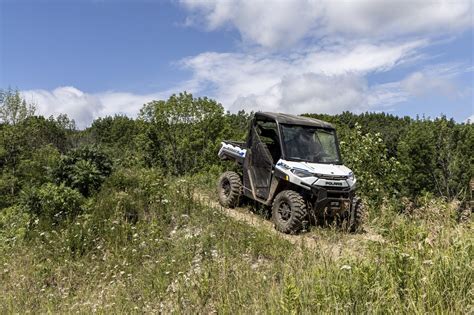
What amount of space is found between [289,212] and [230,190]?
237cm

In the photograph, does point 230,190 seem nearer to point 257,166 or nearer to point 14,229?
point 257,166

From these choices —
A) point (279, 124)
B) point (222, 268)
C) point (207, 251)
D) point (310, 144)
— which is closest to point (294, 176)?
point (310, 144)

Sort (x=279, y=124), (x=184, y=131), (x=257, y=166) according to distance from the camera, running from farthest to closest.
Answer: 1. (x=184, y=131)
2. (x=257, y=166)
3. (x=279, y=124)

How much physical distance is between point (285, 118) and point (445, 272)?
615 centimetres

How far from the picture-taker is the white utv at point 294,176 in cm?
820

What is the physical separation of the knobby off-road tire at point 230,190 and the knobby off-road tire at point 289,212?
1.71m

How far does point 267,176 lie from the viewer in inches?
365

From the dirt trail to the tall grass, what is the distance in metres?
0.08

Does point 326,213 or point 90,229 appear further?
point 326,213

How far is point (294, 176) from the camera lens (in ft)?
27.6

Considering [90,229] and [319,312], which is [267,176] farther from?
[319,312]

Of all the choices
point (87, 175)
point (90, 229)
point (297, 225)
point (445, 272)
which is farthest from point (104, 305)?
point (87, 175)

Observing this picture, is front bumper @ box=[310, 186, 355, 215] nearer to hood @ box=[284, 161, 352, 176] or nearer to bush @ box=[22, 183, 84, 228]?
hood @ box=[284, 161, 352, 176]

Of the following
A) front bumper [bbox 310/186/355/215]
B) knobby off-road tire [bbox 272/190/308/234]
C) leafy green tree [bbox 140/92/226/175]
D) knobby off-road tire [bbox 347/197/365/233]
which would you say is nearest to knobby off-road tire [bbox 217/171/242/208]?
knobby off-road tire [bbox 272/190/308/234]
